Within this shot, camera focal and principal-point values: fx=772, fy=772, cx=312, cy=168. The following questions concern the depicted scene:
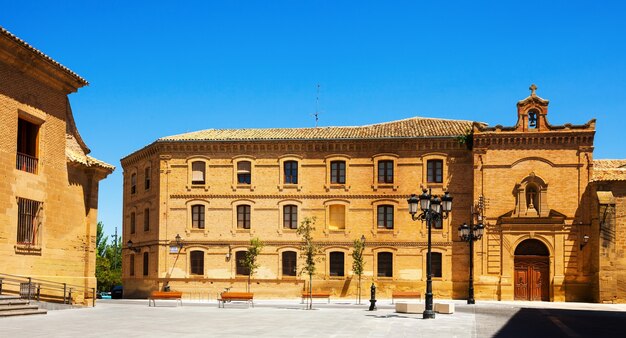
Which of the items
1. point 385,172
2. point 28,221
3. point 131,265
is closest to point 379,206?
point 385,172

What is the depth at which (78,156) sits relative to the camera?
96.0ft

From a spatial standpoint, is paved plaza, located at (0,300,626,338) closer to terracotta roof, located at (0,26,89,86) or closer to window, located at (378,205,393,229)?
terracotta roof, located at (0,26,89,86)

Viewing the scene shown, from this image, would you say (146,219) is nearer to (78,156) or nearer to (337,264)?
(337,264)

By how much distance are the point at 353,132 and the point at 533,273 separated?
13268mm

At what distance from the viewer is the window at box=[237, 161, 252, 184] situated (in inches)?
1820

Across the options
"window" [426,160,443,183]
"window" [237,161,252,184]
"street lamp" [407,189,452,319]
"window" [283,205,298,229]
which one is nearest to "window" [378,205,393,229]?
"window" [426,160,443,183]

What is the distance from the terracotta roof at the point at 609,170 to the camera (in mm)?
41719

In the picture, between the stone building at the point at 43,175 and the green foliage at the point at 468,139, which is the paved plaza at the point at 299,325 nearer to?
the stone building at the point at 43,175

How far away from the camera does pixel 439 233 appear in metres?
44.5

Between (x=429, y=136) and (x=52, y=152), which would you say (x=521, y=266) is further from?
(x=52, y=152)

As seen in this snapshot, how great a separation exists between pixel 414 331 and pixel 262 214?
26.7 m

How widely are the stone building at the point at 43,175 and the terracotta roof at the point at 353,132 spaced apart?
1681 centimetres

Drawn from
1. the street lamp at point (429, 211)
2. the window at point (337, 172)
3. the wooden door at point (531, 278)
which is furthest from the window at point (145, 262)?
the street lamp at point (429, 211)

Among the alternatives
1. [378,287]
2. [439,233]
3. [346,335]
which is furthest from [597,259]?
[346,335]
